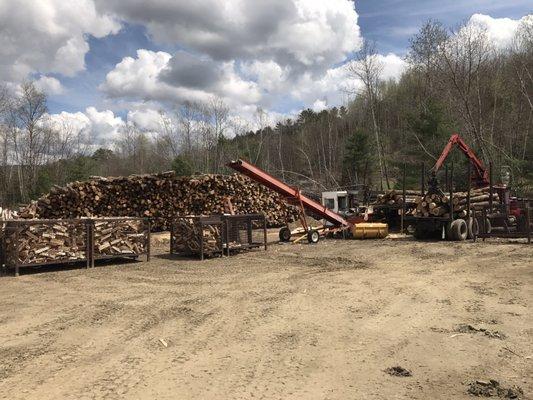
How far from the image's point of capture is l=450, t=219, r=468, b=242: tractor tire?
730 inches

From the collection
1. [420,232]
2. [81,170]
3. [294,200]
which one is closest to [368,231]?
[420,232]

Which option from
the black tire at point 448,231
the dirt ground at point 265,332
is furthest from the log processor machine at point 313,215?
the dirt ground at point 265,332

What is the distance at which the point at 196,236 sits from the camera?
47.7 feet

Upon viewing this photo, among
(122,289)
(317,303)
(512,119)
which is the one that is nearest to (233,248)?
(122,289)

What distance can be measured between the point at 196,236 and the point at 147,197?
7.29 metres

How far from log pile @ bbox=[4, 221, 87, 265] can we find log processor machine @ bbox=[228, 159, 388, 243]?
5640 millimetres

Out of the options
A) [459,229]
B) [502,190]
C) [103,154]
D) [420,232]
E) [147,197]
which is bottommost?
[420,232]

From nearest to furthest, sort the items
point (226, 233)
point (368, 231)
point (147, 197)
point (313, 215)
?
point (226, 233) < point (313, 215) < point (368, 231) < point (147, 197)

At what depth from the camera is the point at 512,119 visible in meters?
43.8

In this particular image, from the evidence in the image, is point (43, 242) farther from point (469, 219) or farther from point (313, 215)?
point (469, 219)

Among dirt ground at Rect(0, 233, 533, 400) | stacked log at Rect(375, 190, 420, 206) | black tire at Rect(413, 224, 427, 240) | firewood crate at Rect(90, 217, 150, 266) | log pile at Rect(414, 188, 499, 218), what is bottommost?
dirt ground at Rect(0, 233, 533, 400)

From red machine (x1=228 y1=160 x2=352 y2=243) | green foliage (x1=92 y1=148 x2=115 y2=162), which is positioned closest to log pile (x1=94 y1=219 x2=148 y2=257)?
red machine (x1=228 y1=160 x2=352 y2=243)

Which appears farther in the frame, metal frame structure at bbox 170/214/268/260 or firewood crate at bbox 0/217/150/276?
metal frame structure at bbox 170/214/268/260

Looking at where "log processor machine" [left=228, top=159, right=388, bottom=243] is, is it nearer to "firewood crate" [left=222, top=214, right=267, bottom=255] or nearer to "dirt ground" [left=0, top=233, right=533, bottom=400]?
"firewood crate" [left=222, top=214, right=267, bottom=255]
